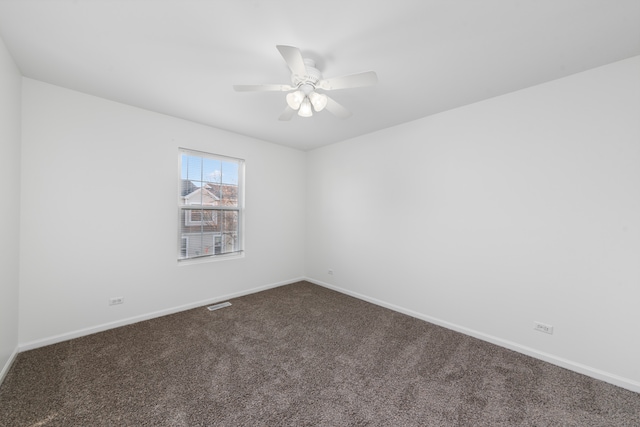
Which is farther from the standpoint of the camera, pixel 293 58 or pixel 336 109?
pixel 336 109

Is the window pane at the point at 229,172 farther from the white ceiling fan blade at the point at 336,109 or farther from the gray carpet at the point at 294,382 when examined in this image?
the white ceiling fan blade at the point at 336,109

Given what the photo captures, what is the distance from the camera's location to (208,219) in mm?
3773

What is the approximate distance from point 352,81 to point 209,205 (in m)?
2.85

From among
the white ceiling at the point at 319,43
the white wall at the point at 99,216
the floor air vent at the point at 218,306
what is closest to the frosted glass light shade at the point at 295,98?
the white ceiling at the point at 319,43

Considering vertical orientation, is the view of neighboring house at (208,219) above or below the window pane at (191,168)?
below

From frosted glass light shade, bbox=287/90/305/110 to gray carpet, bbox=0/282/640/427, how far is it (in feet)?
7.55

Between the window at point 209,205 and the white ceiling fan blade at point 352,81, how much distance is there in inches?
96.4

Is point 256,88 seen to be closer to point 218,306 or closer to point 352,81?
point 352,81

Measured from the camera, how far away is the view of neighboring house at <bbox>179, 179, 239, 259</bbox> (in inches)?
139

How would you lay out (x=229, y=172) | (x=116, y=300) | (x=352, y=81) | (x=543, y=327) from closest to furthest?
1. (x=352, y=81)
2. (x=543, y=327)
3. (x=116, y=300)
4. (x=229, y=172)

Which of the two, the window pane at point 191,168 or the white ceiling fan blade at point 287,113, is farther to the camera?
the window pane at point 191,168

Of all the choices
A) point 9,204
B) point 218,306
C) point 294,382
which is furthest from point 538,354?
point 9,204

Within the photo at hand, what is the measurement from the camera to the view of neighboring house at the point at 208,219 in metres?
3.52

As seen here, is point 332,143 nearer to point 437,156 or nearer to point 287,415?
point 437,156
